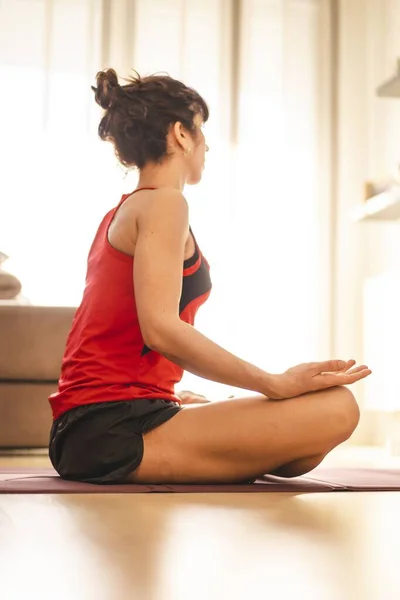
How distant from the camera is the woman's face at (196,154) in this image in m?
1.65

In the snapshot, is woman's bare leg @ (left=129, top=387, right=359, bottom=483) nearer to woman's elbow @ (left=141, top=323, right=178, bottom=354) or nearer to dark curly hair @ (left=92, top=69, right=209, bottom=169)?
woman's elbow @ (left=141, top=323, right=178, bottom=354)

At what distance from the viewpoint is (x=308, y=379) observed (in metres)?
1.46

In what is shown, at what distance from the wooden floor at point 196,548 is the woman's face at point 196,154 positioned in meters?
0.65

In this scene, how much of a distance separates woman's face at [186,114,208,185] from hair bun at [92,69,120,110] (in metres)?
0.17

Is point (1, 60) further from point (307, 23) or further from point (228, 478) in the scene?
point (228, 478)

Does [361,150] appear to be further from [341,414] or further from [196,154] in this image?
[341,414]

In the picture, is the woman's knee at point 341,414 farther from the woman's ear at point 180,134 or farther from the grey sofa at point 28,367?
the grey sofa at point 28,367

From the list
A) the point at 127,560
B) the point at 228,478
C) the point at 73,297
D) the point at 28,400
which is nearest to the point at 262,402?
the point at 228,478

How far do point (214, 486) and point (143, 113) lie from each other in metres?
0.70

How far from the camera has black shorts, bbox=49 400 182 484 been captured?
4.82ft

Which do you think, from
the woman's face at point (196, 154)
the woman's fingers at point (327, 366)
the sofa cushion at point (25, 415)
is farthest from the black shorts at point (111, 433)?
the sofa cushion at point (25, 415)

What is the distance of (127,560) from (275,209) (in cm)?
400

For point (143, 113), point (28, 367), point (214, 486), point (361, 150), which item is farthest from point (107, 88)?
point (361, 150)

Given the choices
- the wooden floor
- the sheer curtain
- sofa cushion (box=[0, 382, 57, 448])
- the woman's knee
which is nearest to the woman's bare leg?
the woman's knee
